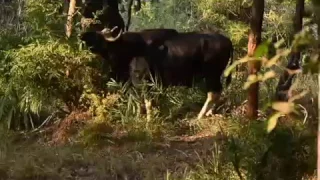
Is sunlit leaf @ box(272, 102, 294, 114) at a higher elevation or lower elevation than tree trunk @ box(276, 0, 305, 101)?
higher

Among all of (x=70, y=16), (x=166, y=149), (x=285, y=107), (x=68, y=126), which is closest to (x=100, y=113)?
(x=68, y=126)

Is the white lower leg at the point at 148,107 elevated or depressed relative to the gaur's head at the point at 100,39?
depressed

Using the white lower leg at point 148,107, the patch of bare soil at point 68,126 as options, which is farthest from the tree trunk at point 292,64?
the patch of bare soil at point 68,126

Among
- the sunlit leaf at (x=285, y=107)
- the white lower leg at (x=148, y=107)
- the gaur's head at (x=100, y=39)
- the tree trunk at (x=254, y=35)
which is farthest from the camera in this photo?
the gaur's head at (x=100, y=39)

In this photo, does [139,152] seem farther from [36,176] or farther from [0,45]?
[0,45]

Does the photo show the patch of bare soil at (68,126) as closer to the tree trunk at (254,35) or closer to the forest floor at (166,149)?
the forest floor at (166,149)

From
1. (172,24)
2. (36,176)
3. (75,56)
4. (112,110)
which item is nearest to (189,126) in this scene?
(112,110)

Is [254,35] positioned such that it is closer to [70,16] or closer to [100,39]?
[70,16]

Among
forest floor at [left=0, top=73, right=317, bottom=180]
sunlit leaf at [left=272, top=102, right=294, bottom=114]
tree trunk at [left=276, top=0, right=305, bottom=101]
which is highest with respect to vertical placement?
sunlit leaf at [left=272, top=102, right=294, bottom=114]

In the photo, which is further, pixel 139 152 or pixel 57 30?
pixel 57 30

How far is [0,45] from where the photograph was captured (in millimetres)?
8453

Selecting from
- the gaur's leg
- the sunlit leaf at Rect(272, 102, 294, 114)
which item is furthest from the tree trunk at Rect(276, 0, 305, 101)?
the sunlit leaf at Rect(272, 102, 294, 114)

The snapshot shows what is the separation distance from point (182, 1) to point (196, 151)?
31.2 ft

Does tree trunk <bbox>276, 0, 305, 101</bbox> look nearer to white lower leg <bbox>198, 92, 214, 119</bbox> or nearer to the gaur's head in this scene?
white lower leg <bbox>198, 92, 214, 119</bbox>
